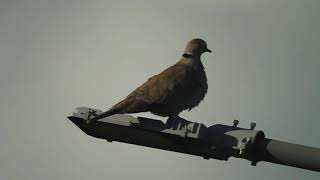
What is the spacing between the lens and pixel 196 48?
17.5 m

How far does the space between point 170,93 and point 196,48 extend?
5.17 feet

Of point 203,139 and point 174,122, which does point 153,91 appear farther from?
point 203,139

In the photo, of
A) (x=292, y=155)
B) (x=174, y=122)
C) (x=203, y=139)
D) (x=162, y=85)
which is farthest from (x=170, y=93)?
(x=292, y=155)

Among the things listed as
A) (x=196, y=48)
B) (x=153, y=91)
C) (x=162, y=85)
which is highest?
Result: (x=196, y=48)

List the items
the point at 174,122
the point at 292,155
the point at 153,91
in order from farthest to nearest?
the point at 153,91
the point at 174,122
the point at 292,155

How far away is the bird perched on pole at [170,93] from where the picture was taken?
16266 mm

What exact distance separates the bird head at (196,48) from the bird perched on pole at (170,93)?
0.25 m

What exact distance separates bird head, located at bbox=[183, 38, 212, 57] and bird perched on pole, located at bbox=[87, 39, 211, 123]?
0.25m

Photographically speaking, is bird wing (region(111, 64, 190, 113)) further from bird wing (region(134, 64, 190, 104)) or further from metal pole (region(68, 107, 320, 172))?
metal pole (region(68, 107, 320, 172))

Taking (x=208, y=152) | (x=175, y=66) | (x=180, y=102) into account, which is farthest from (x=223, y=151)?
(x=175, y=66)

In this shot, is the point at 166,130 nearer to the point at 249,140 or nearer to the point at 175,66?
the point at 249,140

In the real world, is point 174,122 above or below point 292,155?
above

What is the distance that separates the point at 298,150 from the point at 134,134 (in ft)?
10.4

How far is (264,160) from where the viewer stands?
45.8 feet
